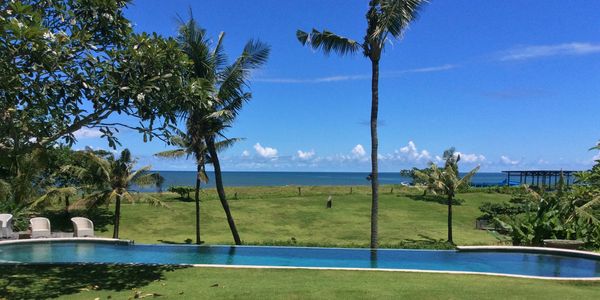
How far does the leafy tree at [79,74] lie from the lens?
23.8 ft

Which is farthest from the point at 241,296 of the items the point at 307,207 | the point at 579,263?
the point at 307,207

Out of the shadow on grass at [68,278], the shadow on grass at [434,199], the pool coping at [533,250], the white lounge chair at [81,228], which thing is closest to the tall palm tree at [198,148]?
the white lounge chair at [81,228]

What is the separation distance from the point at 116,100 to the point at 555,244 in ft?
46.0

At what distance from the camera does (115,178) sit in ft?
81.5

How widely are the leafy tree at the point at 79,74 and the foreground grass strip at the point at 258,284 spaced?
270 centimetres

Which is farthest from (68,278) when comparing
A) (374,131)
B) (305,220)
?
(305,220)

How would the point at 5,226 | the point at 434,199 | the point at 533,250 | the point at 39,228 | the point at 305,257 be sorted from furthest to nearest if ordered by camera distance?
the point at 434,199
the point at 39,228
the point at 5,226
the point at 533,250
the point at 305,257

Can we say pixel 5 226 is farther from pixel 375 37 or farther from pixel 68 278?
pixel 375 37

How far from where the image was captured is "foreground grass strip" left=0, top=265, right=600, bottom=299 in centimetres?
804

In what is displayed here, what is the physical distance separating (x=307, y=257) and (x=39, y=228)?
42.1 feet

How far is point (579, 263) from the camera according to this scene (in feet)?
41.4

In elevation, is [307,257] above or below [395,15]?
below

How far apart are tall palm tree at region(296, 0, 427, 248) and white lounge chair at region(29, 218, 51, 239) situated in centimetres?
1329

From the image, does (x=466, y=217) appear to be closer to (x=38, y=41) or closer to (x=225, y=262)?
(x=225, y=262)
